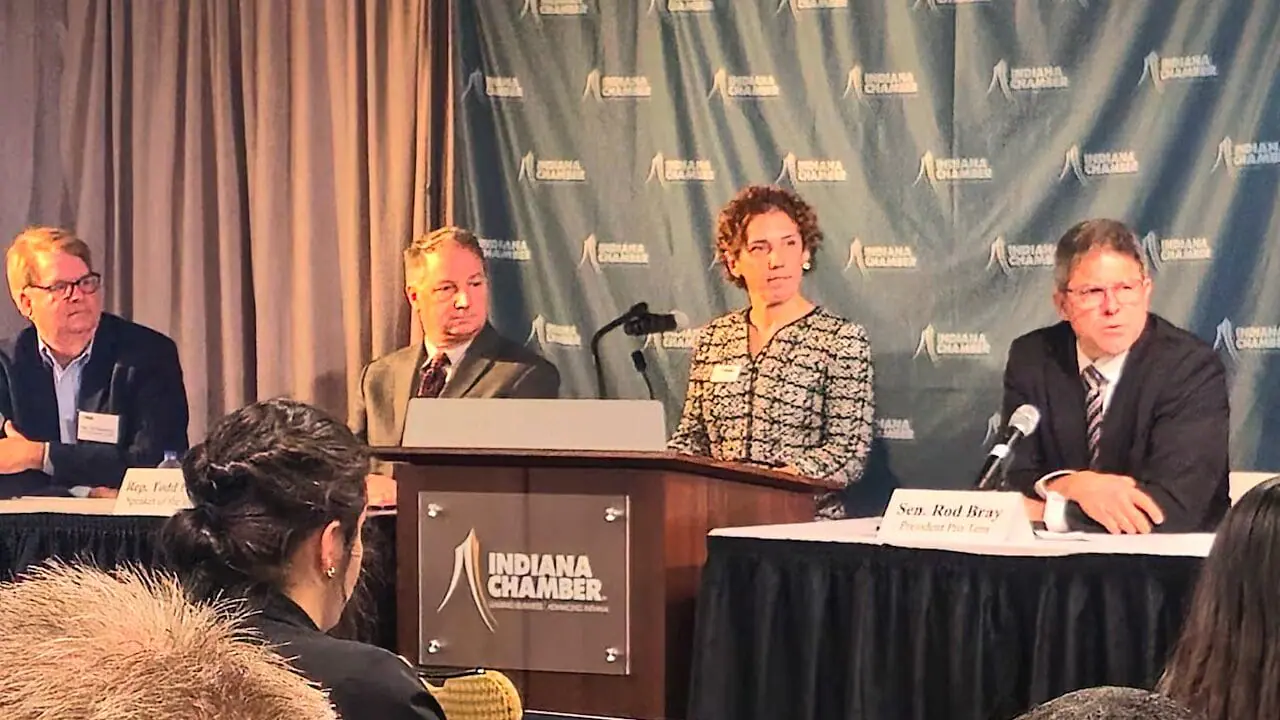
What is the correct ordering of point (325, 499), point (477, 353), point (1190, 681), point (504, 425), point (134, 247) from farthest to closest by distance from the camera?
point (134, 247) → point (477, 353) → point (504, 425) → point (325, 499) → point (1190, 681)

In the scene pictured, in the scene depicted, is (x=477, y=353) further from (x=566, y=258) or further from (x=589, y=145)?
(x=589, y=145)

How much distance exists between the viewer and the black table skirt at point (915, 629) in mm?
2350

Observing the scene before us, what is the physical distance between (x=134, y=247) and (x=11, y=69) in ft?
2.52

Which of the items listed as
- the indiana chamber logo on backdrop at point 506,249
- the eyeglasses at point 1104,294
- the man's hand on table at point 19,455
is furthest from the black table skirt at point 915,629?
the man's hand on table at point 19,455

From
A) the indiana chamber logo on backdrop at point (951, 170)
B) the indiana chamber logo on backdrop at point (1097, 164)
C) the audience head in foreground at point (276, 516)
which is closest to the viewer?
the audience head in foreground at point (276, 516)

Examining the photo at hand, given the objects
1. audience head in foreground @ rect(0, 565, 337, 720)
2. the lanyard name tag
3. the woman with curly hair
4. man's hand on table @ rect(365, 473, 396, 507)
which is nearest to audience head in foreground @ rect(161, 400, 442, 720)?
audience head in foreground @ rect(0, 565, 337, 720)

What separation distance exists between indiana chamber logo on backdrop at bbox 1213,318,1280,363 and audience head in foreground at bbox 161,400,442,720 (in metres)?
2.71

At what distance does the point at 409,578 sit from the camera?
2.69 meters

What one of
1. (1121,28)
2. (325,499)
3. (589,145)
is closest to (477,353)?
(589,145)

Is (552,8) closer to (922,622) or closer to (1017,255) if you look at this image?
(1017,255)

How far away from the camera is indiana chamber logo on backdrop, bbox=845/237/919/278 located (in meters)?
4.18

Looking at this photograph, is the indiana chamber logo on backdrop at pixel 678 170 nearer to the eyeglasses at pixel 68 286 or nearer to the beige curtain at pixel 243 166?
the beige curtain at pixel 243 166

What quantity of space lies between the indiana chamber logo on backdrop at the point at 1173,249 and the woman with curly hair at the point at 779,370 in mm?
750

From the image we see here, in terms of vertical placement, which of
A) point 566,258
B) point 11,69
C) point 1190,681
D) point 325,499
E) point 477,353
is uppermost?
point 11,69
